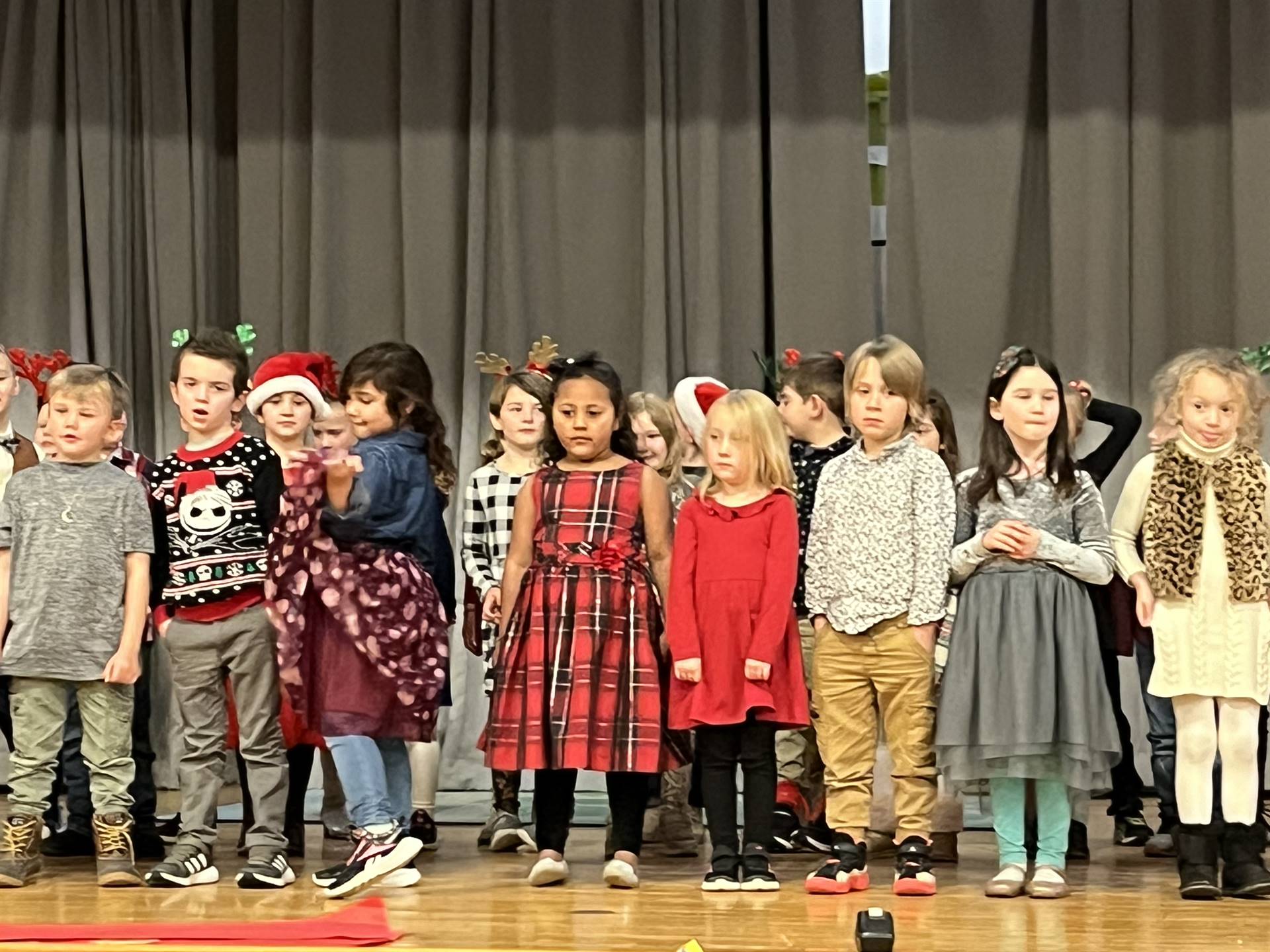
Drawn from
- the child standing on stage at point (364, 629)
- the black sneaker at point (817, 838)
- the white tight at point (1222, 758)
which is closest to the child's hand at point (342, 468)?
the child standing on stage at point (364, 629)

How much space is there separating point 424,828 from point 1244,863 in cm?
200

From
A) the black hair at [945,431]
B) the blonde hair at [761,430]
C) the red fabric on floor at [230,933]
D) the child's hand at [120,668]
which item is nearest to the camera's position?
the red fabric on floor at [230,933]

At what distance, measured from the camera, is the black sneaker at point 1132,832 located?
4.44 meters

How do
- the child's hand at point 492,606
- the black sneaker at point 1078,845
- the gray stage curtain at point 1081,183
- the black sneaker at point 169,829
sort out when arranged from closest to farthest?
the black sneaker at point 1078,845
the child's hand at point 492,606
the black sneaker at point 169,829
the gray stage curtain at point 1081,183

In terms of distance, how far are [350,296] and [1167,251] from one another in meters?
2.88

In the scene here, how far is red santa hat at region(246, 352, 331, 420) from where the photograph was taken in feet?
13.8

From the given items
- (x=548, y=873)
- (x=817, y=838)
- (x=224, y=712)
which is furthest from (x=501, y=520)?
(x=817, y=838)

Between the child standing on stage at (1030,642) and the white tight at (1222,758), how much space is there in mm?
160

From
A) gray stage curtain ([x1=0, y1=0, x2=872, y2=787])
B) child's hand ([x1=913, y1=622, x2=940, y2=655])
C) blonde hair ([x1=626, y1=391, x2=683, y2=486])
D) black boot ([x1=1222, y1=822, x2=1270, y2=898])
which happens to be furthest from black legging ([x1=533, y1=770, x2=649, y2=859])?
gray stage curtain ([x1=0, y1=0, x2=872, y2=787])

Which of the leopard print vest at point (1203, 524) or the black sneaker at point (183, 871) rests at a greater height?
the leopard print vest at point (1203, 524)

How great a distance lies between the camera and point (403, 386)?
4.20 metres

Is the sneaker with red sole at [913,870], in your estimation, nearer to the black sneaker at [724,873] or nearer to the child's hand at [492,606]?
the black sneaker at [724,873]

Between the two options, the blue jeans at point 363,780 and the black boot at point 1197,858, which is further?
the blue jeans at point 363,780

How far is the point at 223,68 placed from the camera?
6.49 meters
